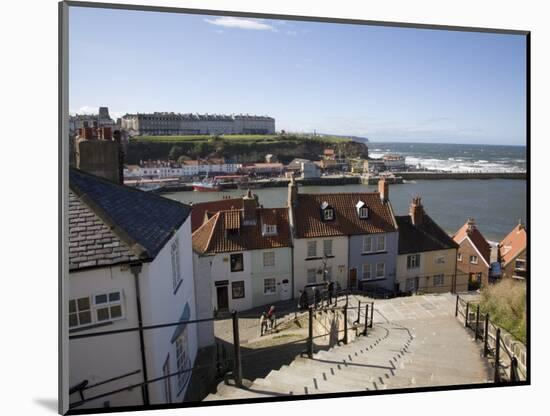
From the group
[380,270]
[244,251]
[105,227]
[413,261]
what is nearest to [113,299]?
[105,227]

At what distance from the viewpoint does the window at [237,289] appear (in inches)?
181

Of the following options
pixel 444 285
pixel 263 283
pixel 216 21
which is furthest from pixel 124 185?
pixel 444 285

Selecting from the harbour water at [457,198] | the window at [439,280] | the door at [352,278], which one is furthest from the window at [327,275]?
the window at [439,280]

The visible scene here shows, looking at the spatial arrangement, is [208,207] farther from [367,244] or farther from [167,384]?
[167,384]

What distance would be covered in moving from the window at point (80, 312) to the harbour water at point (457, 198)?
1.58m

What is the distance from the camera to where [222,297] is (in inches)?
182

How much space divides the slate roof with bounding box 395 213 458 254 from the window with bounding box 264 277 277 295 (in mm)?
1733

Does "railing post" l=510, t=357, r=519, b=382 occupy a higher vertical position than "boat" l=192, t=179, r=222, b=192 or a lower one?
lower

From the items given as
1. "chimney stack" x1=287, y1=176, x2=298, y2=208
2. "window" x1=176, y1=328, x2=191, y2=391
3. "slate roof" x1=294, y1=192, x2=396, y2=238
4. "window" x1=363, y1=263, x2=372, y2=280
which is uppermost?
"chimney stack" x1=287, y1=176, x2=298, y2=208

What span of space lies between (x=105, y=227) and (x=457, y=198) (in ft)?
11.0

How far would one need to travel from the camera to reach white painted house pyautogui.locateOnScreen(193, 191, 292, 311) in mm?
4637

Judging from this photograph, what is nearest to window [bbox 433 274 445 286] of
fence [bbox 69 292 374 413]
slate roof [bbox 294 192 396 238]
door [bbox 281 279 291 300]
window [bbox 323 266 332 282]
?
slate roof [bbox 294 192 396 238]

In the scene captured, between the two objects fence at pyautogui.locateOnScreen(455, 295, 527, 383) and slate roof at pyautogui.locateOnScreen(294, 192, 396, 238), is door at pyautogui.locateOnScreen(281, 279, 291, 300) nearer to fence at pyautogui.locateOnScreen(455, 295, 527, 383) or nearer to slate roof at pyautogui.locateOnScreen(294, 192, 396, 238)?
slate roof at pyautogui.locateOnScreen(294, 192, 396, 238)

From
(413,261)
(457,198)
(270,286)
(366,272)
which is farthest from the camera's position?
(413,261)
